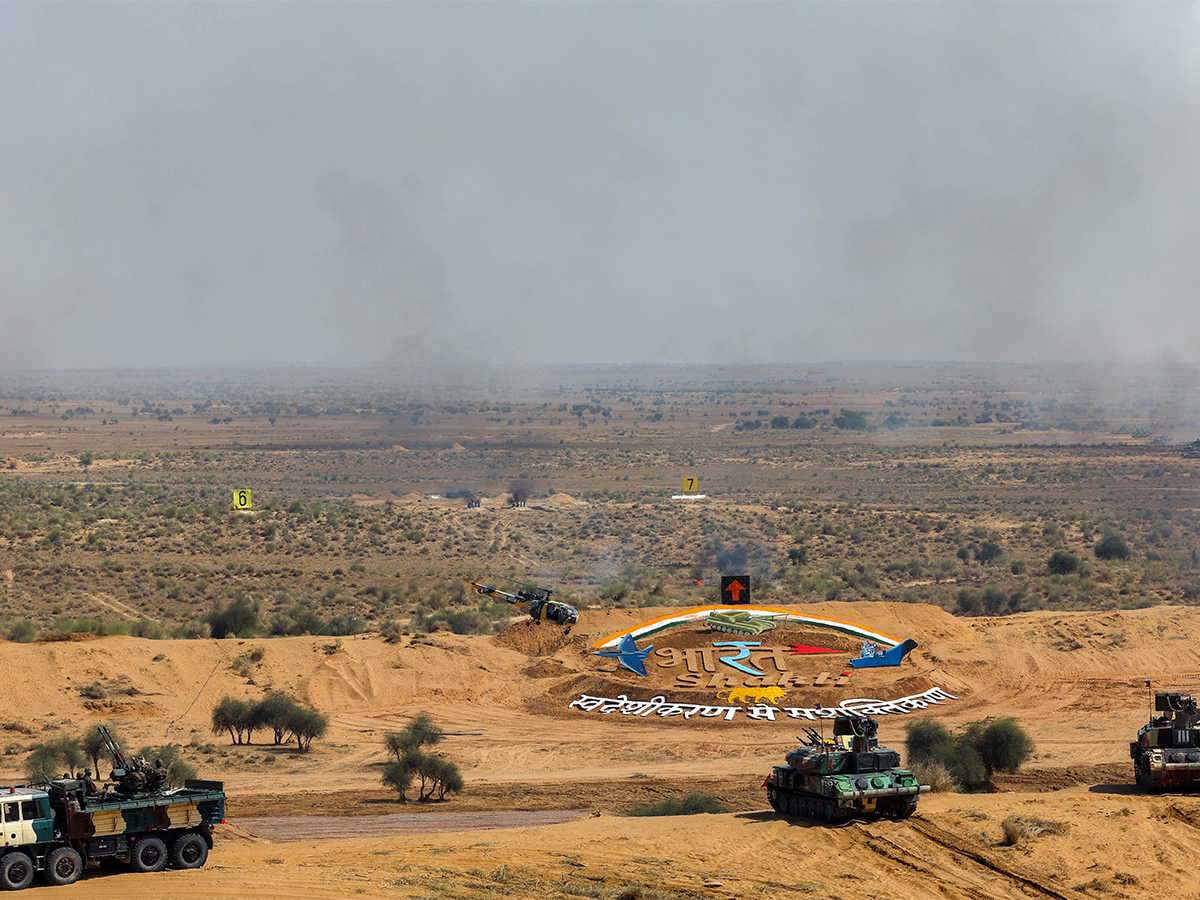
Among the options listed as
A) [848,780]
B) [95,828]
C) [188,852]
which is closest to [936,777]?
[848,780]

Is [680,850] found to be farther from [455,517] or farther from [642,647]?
[455,517]

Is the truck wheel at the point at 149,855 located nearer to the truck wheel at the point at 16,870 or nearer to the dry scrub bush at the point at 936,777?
the truck wheel at the point at 16,870

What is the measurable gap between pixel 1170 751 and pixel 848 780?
8.59 m

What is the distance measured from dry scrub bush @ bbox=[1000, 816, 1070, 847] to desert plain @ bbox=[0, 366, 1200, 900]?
0.28 feet

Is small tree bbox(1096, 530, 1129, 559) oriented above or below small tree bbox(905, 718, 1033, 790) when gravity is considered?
above

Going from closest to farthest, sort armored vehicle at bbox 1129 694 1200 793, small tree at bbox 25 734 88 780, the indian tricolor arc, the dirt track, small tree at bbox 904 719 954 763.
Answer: the dirt track
armored vehicle at bbox 1129 694 1200 793
small tree at bbox 25 734 88 780
small tree at bbox 904 719 954 763
the indian tricolor arc

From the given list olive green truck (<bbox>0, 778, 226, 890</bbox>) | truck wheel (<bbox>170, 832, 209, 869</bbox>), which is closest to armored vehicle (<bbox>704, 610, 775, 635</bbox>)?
olive green truck (<bbox>0, 778, 226, 890</bbox>)

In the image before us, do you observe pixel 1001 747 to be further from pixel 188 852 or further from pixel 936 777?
pixel 188 852

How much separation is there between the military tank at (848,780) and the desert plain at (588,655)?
0.51 meters

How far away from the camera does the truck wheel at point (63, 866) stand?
21578mm

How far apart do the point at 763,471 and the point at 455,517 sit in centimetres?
4392

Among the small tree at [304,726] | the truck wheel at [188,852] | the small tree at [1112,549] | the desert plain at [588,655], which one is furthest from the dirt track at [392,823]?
the small tree at [1112,549]

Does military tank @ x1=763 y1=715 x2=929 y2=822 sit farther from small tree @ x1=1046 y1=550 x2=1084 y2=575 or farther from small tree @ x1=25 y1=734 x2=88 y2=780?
small tree @ x1=1046 y1=550 x2=1084 y2=575

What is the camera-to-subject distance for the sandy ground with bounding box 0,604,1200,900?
74.6 feet
